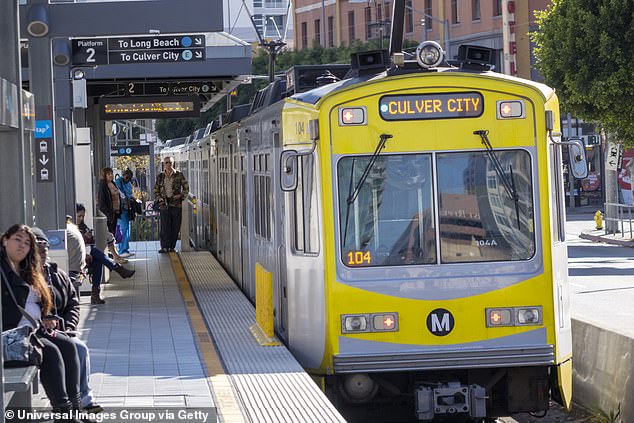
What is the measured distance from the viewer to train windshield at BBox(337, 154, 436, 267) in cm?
1038

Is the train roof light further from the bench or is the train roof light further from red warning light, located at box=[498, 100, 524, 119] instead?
the bench

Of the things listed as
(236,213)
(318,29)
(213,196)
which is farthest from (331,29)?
(236,213)

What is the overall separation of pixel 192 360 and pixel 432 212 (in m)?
2.81

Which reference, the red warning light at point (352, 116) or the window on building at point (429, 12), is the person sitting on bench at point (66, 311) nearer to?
the red warning light at point (352, 116)

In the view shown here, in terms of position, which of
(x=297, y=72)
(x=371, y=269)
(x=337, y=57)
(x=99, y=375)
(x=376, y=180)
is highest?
(x=337, y=57)

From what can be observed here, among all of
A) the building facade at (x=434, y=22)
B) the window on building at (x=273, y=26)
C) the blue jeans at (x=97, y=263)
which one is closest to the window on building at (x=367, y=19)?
the building facade at (x=434, y=22)

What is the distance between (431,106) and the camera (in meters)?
10.5

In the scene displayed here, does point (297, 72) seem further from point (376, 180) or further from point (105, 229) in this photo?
point (105, 229)

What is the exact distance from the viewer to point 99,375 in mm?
11141

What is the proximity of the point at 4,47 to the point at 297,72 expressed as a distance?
130 inches

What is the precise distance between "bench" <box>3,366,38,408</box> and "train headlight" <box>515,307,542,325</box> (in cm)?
386

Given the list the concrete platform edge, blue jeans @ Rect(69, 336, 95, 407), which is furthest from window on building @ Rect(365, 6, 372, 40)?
blue jeans @ Rect(69, 336, 95, 407)

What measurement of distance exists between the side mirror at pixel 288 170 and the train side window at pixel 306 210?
3.3 inches

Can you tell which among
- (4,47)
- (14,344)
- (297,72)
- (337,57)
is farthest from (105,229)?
(337,57)
